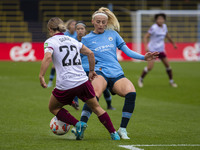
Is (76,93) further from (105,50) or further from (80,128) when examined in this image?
(105,50)

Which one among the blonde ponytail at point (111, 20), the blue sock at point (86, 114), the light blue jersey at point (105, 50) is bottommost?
the blue sock at point (86, 114)

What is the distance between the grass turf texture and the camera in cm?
661

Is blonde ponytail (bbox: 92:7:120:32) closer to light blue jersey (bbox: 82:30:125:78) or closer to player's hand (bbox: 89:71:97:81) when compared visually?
light blue jersey (bbox: 82:30:125:78)

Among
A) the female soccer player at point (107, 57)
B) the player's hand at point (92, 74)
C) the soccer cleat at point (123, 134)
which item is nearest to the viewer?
the soccer cleat at point (123, 134)

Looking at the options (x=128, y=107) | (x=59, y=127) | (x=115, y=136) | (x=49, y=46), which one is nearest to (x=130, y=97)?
(x=128, y=107)

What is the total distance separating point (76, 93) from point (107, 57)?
121 centimetres

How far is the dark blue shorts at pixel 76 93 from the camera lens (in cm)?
653

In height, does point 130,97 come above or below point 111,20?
below

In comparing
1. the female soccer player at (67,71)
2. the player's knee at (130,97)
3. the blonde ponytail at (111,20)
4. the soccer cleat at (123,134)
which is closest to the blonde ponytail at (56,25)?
the female soccer player at (67,71)

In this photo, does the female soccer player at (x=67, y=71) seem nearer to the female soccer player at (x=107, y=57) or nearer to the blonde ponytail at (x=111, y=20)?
the female soccer player at (x=107, y=57)

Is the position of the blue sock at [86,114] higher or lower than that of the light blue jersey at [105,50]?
lower

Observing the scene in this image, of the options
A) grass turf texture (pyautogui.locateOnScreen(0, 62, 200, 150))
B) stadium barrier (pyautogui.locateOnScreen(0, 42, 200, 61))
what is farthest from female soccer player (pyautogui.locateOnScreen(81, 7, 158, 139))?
stadium barrier (pyautogui.locateOnScreen(0, 42, 200, 61))

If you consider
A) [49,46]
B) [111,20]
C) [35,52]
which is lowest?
[35,52]

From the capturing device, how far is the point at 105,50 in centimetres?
756
